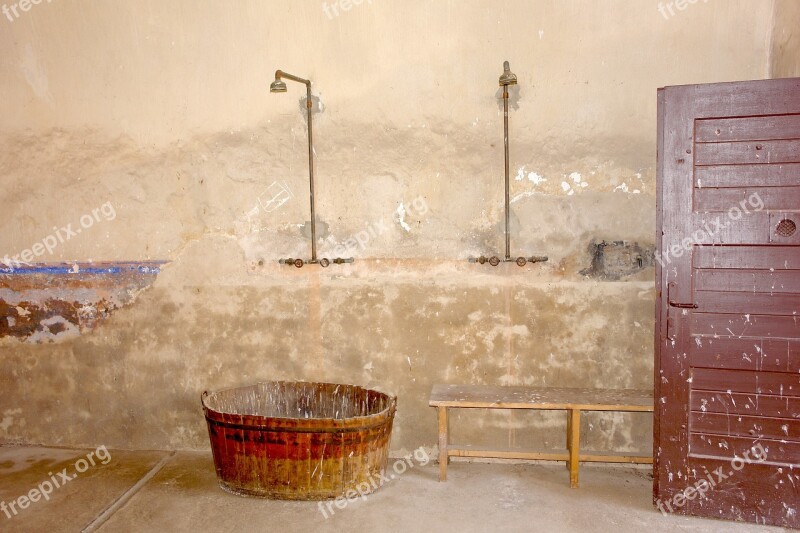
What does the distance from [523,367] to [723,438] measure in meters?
1.25

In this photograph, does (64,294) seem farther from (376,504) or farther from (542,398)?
(542,398)

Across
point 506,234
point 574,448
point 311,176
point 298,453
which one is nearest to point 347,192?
point 311,176

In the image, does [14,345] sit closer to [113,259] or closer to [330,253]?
[113,259]

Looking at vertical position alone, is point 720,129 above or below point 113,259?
above

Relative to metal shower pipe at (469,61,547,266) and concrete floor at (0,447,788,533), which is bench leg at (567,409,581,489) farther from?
metal shower pipe at (469,61,547,266)

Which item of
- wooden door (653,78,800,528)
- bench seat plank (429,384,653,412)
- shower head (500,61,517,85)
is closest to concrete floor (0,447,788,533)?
wooden door (653,78,800,528)

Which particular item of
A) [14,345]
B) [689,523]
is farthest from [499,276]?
[14,345]

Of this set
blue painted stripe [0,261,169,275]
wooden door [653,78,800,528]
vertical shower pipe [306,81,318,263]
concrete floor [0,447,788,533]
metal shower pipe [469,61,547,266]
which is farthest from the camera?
blue painted stripe [0,261,169,275]

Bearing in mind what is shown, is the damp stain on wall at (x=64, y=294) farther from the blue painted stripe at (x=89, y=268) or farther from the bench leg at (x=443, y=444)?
the bench leg at (x=443, y=444)

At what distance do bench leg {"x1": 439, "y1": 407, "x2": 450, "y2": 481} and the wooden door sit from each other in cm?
124

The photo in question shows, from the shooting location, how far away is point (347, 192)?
13.4ft

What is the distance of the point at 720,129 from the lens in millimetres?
3072

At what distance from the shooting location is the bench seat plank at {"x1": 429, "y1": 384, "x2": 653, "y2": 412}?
3.49 meters

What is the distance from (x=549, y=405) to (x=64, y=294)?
359 centimetres
